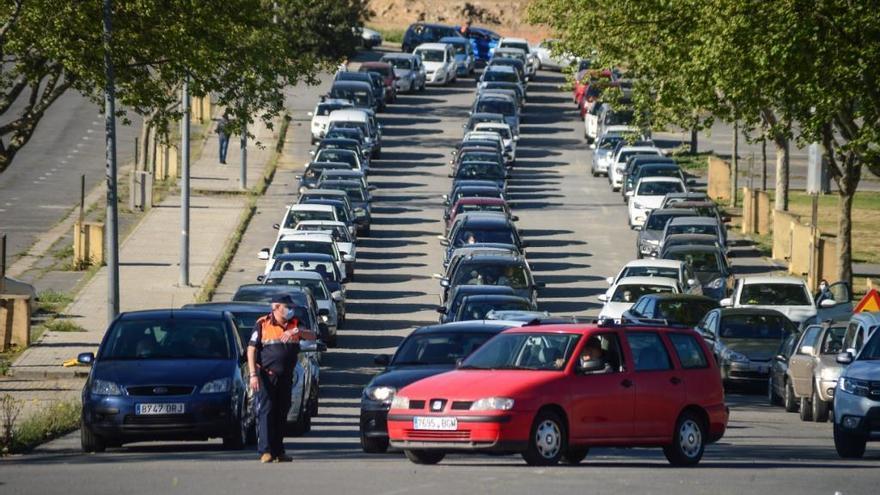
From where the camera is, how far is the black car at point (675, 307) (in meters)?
34.6

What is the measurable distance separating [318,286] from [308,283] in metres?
0.20

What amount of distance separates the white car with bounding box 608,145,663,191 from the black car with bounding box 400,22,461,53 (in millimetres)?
35213

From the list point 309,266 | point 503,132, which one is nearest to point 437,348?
point 309,266

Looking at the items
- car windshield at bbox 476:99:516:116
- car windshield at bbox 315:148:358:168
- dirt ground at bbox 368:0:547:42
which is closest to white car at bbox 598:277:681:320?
car windshield at bbox 315:148:358:168

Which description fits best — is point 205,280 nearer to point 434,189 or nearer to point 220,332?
point 434,189

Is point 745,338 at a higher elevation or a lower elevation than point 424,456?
lower

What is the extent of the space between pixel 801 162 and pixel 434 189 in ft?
57.1

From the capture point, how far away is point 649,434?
59.4ft

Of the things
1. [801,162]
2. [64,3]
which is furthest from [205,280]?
[801,162]

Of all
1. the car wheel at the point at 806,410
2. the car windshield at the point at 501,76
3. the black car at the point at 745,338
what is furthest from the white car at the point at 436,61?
the car wheel at the point at 806,410

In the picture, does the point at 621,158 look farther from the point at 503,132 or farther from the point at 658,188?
the point at 658,188

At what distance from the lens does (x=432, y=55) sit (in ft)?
287

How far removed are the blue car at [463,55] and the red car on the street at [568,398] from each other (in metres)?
72.0

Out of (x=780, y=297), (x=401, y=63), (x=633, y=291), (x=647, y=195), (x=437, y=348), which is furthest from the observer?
(x=401, y=63)
